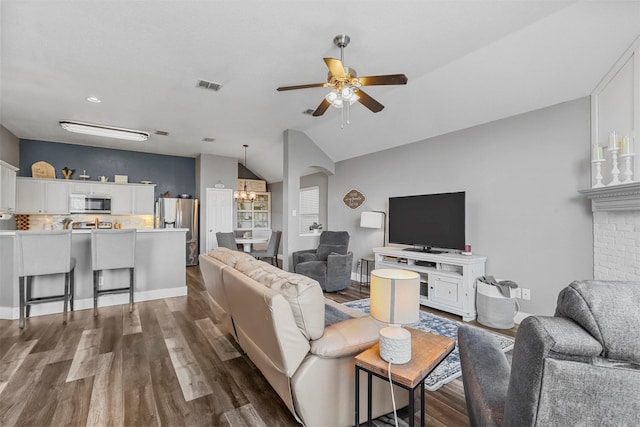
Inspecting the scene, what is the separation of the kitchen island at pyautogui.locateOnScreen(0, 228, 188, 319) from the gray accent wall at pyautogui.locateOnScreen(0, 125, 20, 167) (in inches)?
107

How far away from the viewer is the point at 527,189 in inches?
134

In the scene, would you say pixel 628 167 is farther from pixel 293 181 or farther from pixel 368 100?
pixel 293 181

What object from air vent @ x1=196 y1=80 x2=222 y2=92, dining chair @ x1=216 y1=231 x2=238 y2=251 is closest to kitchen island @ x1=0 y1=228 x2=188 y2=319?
dining chair @ x1=216 y1=231 x2=238 y2=251

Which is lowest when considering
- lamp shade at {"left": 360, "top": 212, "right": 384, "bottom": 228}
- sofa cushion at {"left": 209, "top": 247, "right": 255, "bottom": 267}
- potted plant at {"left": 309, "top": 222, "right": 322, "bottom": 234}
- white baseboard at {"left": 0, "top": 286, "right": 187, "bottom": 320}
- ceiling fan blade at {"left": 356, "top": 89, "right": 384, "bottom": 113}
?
white baseboard at {"left": 0, "top": 286, "right": 187, "bottom": 320}

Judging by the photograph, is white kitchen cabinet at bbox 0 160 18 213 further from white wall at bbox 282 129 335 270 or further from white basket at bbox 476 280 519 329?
white basket at bbox 476 280 519 329

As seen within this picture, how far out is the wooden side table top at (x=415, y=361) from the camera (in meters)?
1.29

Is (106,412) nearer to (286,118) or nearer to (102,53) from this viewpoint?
Result: (102,53)

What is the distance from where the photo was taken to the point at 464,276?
11.7 ft

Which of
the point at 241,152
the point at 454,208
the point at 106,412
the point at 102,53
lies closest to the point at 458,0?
the point at 454,208

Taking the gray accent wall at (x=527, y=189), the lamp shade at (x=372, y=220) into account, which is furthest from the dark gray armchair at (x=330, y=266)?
the gray accent wall at (x=527, y=189)

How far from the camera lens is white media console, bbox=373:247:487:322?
354 cm

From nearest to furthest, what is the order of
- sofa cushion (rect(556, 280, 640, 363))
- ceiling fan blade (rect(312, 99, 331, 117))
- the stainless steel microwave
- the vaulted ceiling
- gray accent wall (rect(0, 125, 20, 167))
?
sofa cushion (rect(556, 280, 640, 363)) < the vaulted ceiling < ceiling fan blade (rect(312, 99, 331, 117)) < gray accent wall (rect(0, 125, 20, 167)) < the stainless steel microwave

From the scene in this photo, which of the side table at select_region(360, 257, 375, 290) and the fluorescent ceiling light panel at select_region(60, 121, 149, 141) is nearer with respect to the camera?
the fluorescent ceiling light panel at select_region(60, 121, 149, 141)

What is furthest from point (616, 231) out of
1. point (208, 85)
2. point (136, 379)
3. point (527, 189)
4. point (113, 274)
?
point (113, 274)
